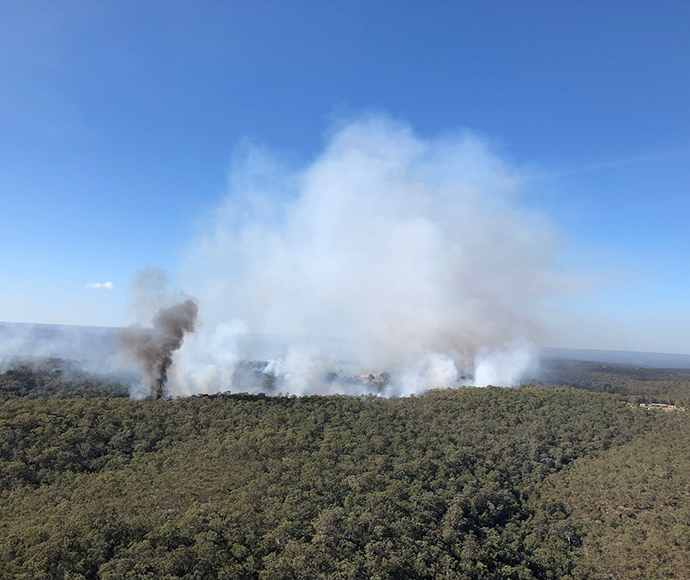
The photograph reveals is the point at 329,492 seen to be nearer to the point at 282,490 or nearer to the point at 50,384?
the point at 282,490

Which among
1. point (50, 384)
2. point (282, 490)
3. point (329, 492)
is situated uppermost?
point (50, 384)

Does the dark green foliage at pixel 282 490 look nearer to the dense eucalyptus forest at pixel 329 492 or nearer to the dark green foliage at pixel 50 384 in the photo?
the dense eucalyptus forest at pixel 329 492

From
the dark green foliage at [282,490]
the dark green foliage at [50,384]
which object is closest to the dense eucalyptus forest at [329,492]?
the dark green foliage at [282,490]

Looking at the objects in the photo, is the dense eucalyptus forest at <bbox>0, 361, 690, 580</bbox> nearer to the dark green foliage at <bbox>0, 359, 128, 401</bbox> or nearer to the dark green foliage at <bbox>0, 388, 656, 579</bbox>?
the dark green foliage at <bbox>0, 388, 656, 579</bbox>

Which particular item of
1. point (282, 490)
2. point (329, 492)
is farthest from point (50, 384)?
point (329, 492)

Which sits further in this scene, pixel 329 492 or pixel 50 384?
pixel 50 384

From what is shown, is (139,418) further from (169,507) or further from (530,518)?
(530,518)
